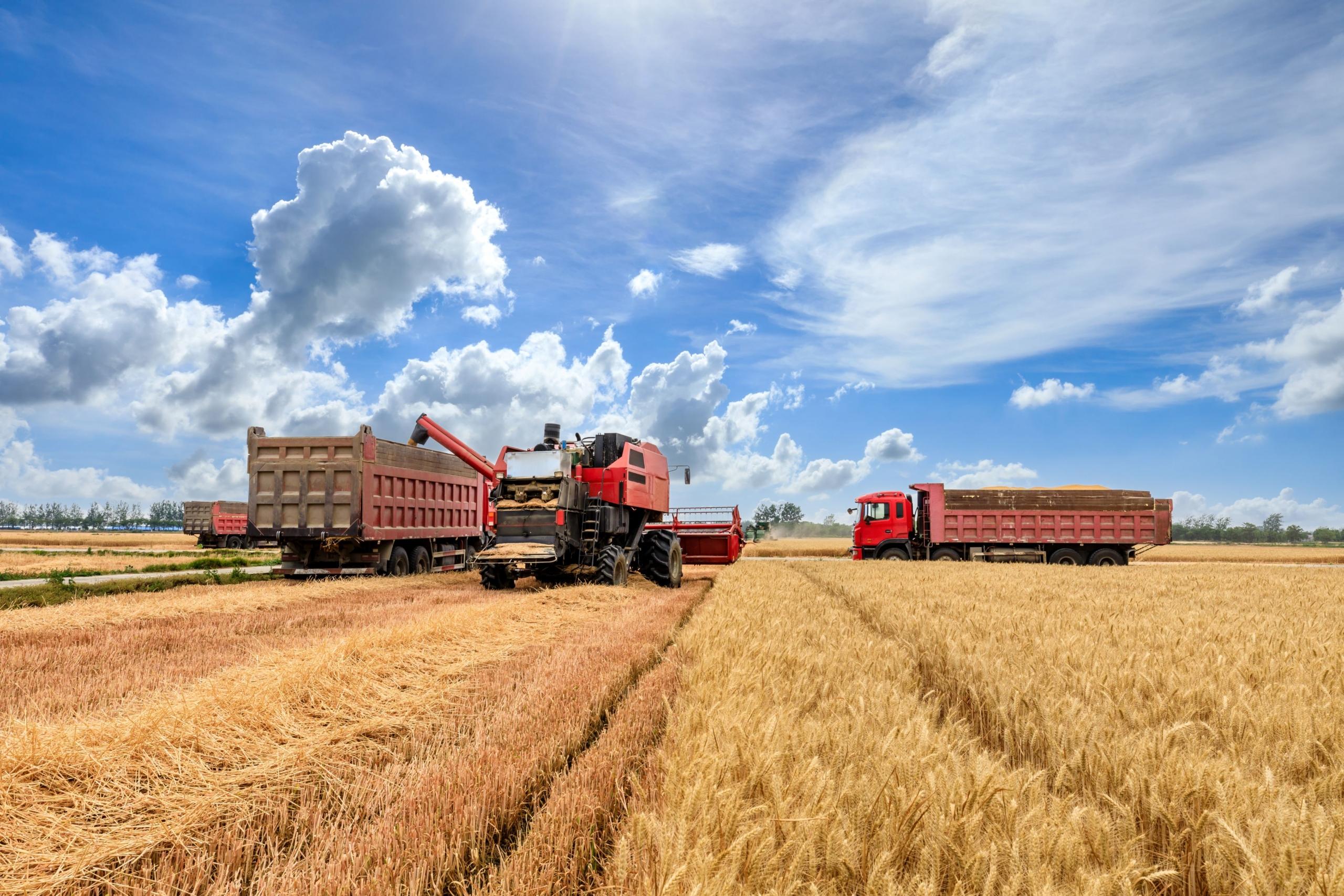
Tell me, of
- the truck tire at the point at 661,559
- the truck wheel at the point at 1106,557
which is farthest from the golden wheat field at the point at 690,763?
the truck wheel at the point at 1106,557

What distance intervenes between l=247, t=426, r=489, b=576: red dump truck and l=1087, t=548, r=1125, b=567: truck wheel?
853 inches

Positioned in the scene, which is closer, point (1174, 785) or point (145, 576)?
point (1174, 785)

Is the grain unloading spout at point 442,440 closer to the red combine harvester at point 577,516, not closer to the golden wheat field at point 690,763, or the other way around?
the red combine harvester at point 577,516

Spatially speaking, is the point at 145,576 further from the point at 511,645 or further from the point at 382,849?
the point at 382,849

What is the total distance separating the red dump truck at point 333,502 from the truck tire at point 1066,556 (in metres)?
20.6

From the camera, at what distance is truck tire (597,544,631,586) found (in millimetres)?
13672

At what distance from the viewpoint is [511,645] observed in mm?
7449

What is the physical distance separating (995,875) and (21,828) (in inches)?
157

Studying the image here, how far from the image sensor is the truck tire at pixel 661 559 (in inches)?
618

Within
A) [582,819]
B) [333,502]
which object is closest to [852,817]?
[582,819]

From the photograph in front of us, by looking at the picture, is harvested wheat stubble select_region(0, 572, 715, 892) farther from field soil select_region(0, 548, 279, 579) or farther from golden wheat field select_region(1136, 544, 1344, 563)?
golden wheat field select_region(1136, 544, 1344, 563)

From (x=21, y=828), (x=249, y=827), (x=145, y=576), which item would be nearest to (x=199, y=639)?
(x=21, y=828)

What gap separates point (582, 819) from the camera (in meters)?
2.95

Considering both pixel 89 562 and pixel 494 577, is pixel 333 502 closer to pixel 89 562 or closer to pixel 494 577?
pixel 494 577
